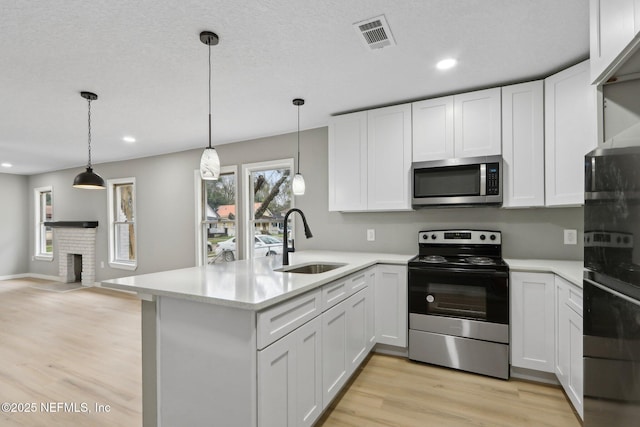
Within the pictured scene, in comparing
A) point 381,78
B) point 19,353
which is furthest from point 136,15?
point 19,353

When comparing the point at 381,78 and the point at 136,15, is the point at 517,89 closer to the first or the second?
the point at 381,78

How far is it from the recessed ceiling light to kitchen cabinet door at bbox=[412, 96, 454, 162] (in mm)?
502

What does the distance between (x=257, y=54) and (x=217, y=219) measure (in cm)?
318

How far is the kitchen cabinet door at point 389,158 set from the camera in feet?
9.95

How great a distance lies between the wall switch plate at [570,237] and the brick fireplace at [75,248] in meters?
7.46

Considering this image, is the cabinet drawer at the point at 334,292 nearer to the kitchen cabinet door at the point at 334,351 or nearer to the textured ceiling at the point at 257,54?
the kitchen cabinet door at the point at 334,351

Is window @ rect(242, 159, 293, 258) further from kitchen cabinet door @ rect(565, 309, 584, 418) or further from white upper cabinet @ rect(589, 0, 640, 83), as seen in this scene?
white upper cabinet @ rect(589, 0, 640, 83)

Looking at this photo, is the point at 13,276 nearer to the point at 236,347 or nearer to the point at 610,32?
the point at 236,347

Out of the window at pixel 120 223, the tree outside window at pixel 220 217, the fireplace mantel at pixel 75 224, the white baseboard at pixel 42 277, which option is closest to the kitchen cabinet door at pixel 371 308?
the tree outside window at pixel 220 217

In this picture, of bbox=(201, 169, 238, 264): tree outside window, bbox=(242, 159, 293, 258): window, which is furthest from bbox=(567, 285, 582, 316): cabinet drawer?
bbox=(201, 169, 238, 264): tree outside window

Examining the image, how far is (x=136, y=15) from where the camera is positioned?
5.72ft

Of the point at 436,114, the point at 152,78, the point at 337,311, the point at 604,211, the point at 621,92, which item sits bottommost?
the point at 337,311

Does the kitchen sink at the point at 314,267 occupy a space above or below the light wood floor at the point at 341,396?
above

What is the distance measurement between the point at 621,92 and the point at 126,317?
5.30 meters
